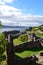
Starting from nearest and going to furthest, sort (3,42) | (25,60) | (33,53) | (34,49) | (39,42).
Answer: (3,42)
(25,60)
(33,53)
(34,49)
(39,42)

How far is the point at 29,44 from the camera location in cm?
6756

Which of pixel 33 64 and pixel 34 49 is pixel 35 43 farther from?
pixel 33 64

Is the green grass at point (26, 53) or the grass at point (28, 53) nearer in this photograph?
the green grass at point (26, 53)

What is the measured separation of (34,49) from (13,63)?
1379 centimetres

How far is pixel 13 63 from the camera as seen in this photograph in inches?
2087

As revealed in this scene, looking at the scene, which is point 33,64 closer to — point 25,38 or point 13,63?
point 13,63

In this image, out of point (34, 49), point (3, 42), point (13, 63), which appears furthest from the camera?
point (34, 49)

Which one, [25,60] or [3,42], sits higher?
[3,42]

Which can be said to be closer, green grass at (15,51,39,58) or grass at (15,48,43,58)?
green grass at (15,51,39,58)

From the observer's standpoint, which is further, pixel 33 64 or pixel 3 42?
pixel 33 64

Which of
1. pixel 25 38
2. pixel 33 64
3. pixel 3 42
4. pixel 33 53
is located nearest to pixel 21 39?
pixel 25 38

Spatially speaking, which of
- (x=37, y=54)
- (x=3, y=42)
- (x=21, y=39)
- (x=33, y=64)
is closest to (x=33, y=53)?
(x=37, y=54)

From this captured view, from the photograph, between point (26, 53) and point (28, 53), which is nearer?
point (26, 53)

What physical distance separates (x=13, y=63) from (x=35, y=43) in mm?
17110
